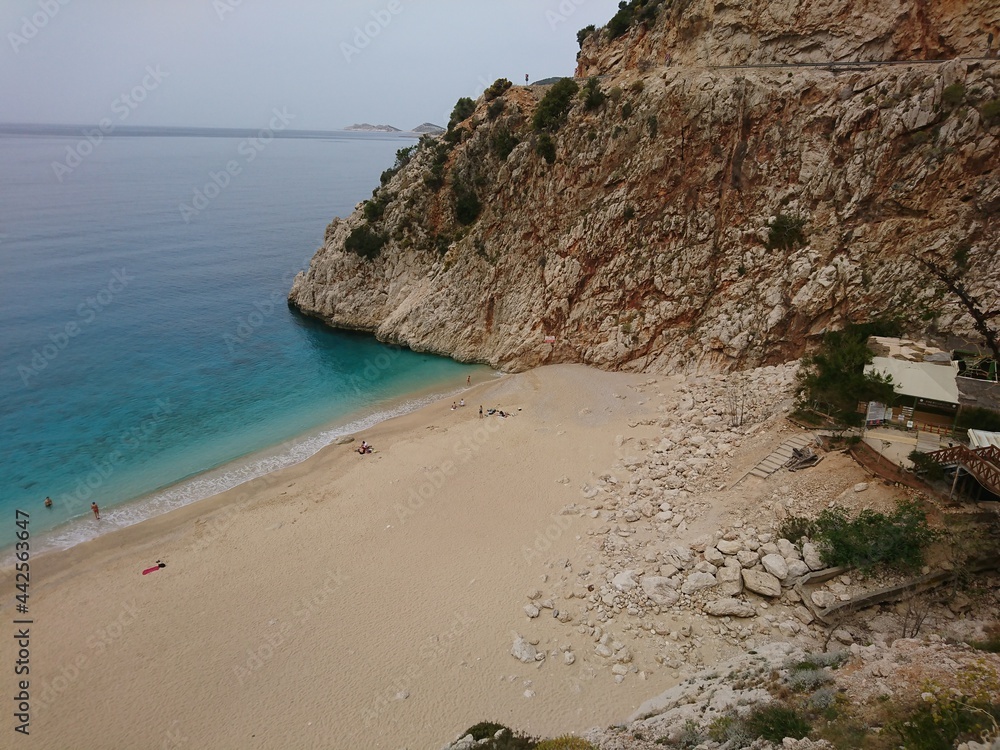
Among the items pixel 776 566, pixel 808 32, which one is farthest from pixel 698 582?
pixel 808 32

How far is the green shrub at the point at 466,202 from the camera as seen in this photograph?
3559 cm

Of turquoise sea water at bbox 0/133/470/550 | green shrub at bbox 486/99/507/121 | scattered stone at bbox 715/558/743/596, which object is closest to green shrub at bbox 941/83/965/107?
scattered stone at bbox 715/558/743/596

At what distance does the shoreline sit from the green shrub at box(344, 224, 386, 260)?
46.8ft

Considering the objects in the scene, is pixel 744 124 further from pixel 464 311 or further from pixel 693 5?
pixel 464 311

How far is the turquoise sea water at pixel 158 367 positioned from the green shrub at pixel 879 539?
20834 millimetres

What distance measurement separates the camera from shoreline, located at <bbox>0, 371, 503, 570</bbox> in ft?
62.5

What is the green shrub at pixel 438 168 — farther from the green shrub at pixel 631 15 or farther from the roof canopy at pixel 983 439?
the roof canopy at pixel 983 439

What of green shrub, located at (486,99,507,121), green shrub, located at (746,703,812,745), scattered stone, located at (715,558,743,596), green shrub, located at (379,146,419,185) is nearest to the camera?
green shrub, located at (746,703,812,745)

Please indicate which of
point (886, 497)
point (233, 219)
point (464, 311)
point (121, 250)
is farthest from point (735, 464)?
point (233, 219)

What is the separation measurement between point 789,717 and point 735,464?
32.9ft

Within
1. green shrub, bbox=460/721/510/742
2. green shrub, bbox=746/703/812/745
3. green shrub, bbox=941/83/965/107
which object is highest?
green shrub, bbox=941/83/965/107

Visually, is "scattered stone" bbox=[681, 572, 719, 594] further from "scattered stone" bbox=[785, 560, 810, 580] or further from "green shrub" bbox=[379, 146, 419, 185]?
"green shrub" bbox=[379, 146, 419, 185]

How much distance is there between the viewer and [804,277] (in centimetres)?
2397

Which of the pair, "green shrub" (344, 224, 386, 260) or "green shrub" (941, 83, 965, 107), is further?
"green shrub" (344, 224, 386, 260)
